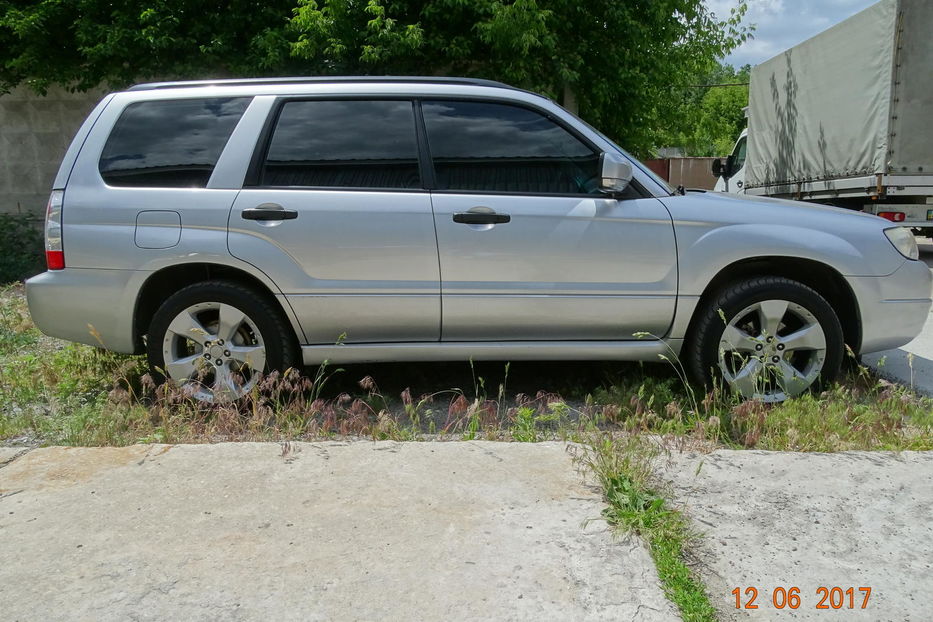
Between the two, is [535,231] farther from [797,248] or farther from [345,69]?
[345,69]

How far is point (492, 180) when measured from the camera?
382cm

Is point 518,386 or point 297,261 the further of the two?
point 518,386

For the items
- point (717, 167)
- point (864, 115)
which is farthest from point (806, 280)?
point (717, 167)

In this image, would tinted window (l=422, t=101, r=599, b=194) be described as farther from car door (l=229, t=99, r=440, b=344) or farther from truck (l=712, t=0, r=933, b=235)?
truck (l=712, t=0, r=933, b=235)

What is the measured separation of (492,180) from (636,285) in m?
0.99

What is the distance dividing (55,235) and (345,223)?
159 centimetres

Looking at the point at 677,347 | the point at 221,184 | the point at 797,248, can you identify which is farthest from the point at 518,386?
the point at 221,184

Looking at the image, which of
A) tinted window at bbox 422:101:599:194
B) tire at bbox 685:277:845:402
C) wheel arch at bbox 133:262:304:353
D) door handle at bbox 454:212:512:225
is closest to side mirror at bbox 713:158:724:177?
tire at bbox 685:277:845:402

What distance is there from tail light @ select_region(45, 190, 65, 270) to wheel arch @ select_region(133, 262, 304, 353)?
0.46 metres

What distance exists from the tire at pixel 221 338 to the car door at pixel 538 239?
38.1 inches

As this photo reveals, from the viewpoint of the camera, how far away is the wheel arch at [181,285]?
377 cm

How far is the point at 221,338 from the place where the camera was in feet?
12.3

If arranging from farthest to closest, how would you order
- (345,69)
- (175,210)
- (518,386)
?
(345,69), (518,386), (175,210)

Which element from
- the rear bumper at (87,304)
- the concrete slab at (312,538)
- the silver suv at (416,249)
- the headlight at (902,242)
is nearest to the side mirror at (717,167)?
the headlight at (902,242)
